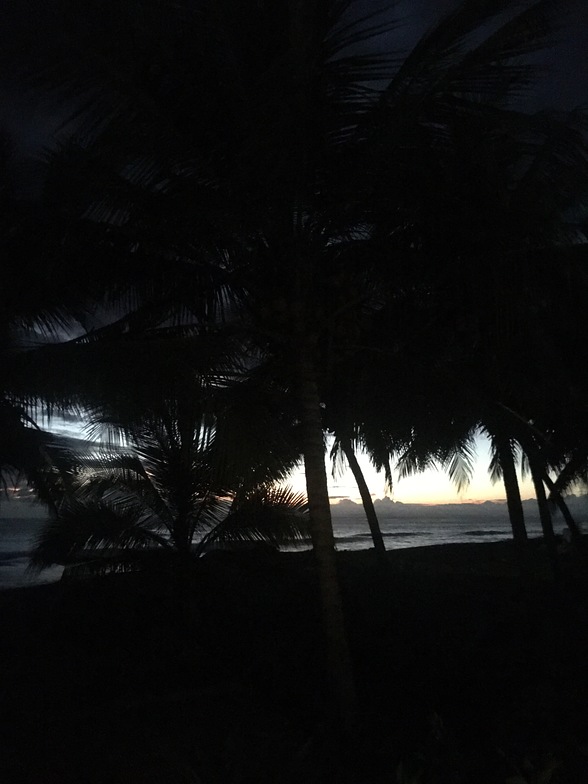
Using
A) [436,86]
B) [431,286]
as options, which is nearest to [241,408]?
[431,286]

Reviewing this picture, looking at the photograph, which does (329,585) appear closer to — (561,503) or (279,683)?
(279,683)

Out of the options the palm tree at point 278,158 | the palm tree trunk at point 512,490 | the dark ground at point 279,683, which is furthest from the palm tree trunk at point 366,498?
the palm tree at point 278,158

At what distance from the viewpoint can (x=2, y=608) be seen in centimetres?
1177

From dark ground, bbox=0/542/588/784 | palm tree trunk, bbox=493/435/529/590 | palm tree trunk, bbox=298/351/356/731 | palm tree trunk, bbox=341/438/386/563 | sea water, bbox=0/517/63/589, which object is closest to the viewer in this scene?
dark ground, bbox=0/542/588/784

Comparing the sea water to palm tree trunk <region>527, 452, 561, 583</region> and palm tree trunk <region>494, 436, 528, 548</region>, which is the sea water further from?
palm tree trunk <region>494, 436, 528, 548</region>

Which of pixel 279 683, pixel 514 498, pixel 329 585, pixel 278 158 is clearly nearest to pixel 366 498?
pixel 279 683

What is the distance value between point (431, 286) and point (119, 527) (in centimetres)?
472

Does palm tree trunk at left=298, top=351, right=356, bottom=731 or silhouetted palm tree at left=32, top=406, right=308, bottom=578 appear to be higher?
silhouetted palm tree at left=32, top=406, right=308, bottom=578

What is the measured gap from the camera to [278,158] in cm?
524

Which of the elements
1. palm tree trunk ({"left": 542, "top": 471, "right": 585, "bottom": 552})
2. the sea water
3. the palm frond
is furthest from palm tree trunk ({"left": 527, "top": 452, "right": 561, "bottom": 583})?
the sea water

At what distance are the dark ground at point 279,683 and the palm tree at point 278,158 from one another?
845 millimetres

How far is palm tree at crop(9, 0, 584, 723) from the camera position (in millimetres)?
5027

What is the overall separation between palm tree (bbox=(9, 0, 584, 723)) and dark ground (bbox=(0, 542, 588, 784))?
84 cm

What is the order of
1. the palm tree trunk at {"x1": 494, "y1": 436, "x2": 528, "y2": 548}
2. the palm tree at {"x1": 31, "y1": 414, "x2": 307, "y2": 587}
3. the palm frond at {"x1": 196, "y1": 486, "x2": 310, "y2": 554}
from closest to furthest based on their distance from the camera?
the palm tree at {"x1": 31, "y1": 414, "x2": 307, "y2": 587} < the palm frond at {"x1": 196, "y1": 486, "x2": 310, "y2": 554} < the palm tree trunk at {"x1": 494, "y1": 436, "x2": 528, "y2": 548}
